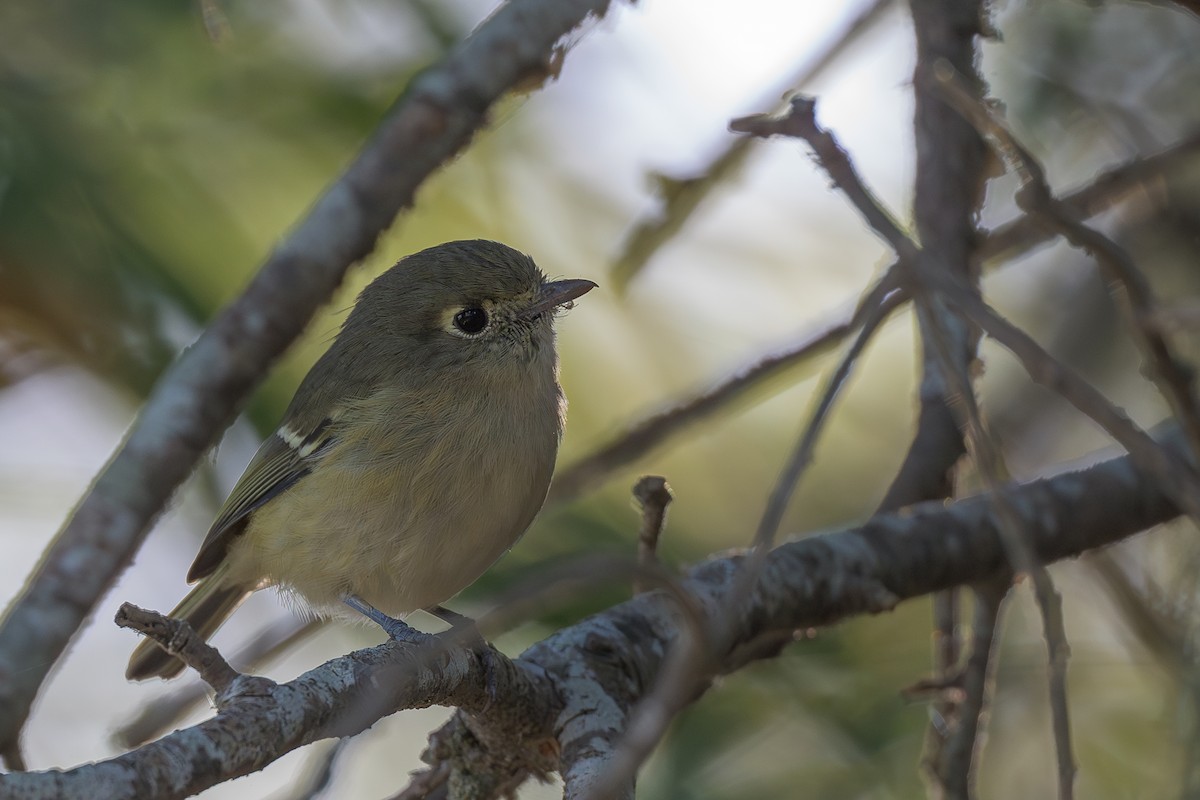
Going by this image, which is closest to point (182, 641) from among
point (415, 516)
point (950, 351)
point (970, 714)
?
point (415, 516)

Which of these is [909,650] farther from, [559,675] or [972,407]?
[972,407]

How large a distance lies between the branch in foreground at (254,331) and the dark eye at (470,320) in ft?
1.98

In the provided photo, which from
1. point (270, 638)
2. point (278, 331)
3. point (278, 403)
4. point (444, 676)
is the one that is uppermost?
point (278, 403)

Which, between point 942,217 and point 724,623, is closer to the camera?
point 724,623

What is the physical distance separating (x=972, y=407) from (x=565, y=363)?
8.25 ft

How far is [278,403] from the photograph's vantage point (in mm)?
3922

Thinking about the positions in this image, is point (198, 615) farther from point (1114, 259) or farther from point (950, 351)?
point (1114, 259)

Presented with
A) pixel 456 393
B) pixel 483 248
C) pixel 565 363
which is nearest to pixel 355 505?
pixel 456 393

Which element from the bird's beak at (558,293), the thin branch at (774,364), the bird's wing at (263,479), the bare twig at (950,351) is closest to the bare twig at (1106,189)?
the thin branch at (774,364)

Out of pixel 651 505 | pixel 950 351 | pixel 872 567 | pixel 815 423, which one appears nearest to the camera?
pixel 815 423

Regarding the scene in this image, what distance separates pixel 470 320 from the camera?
3.43 m

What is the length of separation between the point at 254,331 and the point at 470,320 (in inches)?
33.2

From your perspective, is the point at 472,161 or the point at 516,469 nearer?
the point at 516,469

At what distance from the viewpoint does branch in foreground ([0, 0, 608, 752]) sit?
235 cm
